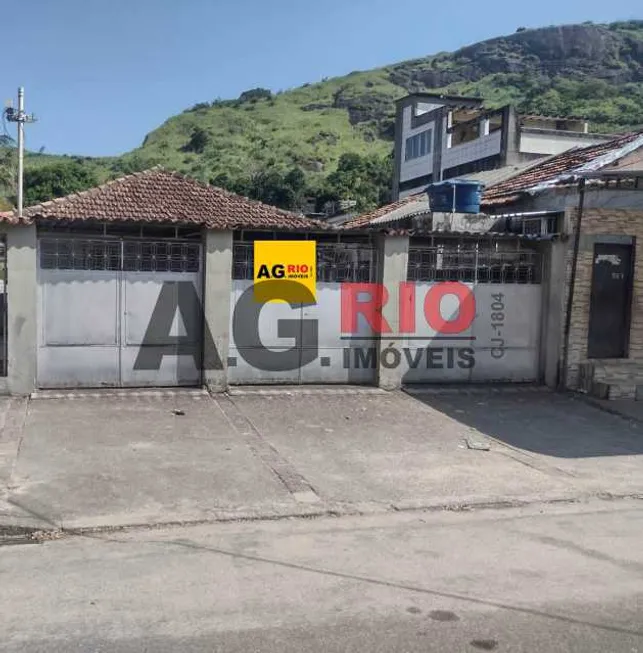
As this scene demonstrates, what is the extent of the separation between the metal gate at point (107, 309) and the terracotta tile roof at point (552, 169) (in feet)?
20.3

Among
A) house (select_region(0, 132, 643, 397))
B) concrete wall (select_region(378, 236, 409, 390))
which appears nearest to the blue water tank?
house (select_region(0, 132, 643, 397))

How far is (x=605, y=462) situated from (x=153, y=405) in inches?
232

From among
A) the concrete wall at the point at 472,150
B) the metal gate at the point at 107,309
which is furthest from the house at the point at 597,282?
→ the concrete wall at the point at 472,150

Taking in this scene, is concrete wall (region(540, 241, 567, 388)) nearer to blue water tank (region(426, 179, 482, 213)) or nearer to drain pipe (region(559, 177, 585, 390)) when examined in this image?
drain pipe (region(559, 177, 585, 390))

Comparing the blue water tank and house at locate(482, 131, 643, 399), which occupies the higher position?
the blue water tank

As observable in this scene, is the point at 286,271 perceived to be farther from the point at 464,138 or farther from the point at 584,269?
the point at 464,138

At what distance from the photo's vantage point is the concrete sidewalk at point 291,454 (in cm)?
600

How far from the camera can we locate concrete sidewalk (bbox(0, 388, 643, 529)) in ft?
19.7

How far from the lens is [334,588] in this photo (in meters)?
4.28

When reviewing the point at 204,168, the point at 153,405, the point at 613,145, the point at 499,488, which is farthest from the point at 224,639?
the point at 204,168

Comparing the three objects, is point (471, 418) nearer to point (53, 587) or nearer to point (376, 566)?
point (376, 566)

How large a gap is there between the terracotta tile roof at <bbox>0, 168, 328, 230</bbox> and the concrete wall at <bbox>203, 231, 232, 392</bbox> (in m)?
8.43

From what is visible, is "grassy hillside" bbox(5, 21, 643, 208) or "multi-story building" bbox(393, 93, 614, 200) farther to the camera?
"grassy hillside" bbox(5, 21, 643, 208)

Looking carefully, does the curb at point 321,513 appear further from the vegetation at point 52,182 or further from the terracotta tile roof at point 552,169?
the vegetation at point 52,182
